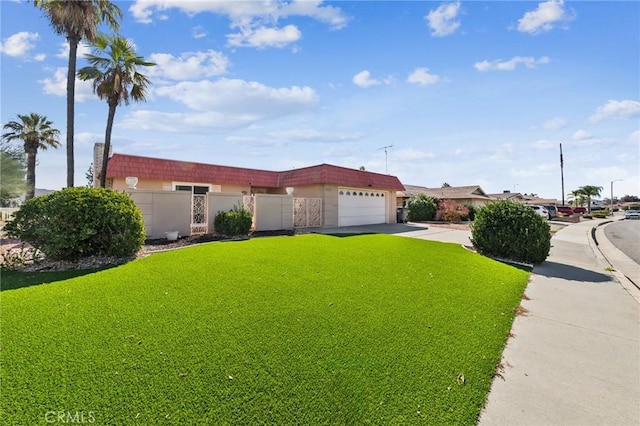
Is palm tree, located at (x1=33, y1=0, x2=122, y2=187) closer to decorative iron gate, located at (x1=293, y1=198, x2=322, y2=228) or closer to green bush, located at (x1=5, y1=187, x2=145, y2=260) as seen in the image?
green bush, located at (x1=5, y1=187, x2=145, y2=260)

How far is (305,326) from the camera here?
3781 millimetres

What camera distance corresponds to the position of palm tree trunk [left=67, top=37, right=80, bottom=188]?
493 inches

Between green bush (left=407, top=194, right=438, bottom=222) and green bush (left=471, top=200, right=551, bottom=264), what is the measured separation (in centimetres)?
1795

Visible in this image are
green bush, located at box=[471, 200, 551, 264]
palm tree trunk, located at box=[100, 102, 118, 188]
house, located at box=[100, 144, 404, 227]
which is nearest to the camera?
green bush, located at box=[471, 200, 551, 264]

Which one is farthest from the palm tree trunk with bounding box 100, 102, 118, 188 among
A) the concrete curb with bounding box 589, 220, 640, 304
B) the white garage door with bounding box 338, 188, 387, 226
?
the concrete curb with bounding box 589, 220, 640, 304

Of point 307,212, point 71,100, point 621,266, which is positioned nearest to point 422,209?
point 307,212

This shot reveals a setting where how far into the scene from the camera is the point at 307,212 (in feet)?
56.1

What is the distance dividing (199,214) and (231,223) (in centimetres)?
165

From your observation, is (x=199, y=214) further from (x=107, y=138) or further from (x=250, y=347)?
(x=250, y=347)

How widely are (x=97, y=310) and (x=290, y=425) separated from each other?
132 inches

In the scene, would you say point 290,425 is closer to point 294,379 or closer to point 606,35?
point 294,379

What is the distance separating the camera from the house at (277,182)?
15477 millimetres

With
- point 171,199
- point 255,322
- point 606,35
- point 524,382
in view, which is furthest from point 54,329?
point 606,35

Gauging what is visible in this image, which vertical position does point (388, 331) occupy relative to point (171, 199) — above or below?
below
